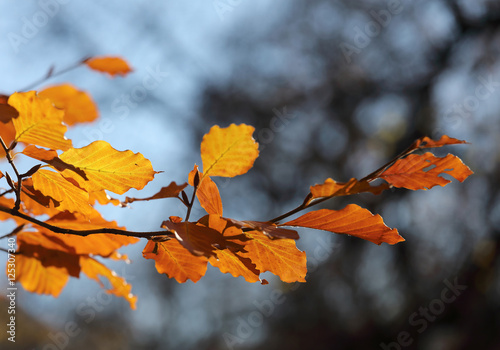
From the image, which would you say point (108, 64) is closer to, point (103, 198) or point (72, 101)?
point (72, 101)

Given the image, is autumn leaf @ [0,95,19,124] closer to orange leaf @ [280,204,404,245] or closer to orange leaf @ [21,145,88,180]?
orange leaf @ [21,145,88,180]

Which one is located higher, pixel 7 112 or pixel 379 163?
pixel 7 112

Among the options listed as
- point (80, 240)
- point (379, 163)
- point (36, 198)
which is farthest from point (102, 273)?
point (379, 163)

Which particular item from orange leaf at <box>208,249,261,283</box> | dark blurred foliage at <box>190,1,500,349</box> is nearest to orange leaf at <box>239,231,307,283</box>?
orange leaf at <box>208,249,261,283</box>

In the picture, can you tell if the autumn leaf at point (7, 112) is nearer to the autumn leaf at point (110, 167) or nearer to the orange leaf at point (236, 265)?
the autumn leaf at point (110, 167)

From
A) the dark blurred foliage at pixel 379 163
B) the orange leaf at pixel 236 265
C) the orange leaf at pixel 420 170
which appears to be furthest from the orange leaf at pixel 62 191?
the dark blurred foliage at pixel 379 163

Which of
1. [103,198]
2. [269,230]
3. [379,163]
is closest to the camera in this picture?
[269,230]
